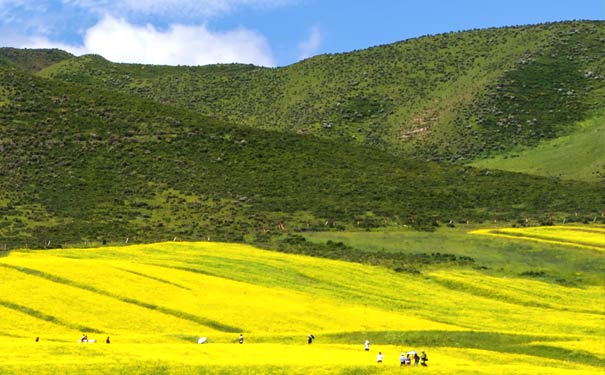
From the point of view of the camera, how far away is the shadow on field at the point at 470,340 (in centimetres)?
5706

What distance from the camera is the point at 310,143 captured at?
6619 inches

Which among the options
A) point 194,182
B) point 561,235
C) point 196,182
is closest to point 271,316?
point 561,235

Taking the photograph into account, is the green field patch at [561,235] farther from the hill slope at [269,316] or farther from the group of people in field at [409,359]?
the group of people in field at [409,359]

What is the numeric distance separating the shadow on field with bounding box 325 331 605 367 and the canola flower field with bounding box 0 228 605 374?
5.1 inches

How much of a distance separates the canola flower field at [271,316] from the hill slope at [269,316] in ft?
0.36

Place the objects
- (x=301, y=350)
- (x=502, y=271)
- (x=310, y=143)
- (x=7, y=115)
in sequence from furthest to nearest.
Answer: (x=310, y=143), (x=7, y=115), (x=502, y=271), (x=301, y=350)

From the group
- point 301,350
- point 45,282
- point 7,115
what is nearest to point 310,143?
point 7,115

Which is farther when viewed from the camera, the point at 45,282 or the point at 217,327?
the point at 45,282

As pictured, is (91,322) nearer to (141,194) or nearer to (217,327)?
(217,327)

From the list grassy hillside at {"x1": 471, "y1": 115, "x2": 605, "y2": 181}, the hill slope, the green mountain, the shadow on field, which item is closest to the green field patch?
the green mountain

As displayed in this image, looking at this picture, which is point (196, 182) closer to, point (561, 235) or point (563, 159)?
point (561, 235)

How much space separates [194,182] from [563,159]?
3244 inches

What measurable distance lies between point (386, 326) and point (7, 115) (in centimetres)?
10609

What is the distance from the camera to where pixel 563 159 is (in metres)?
184
